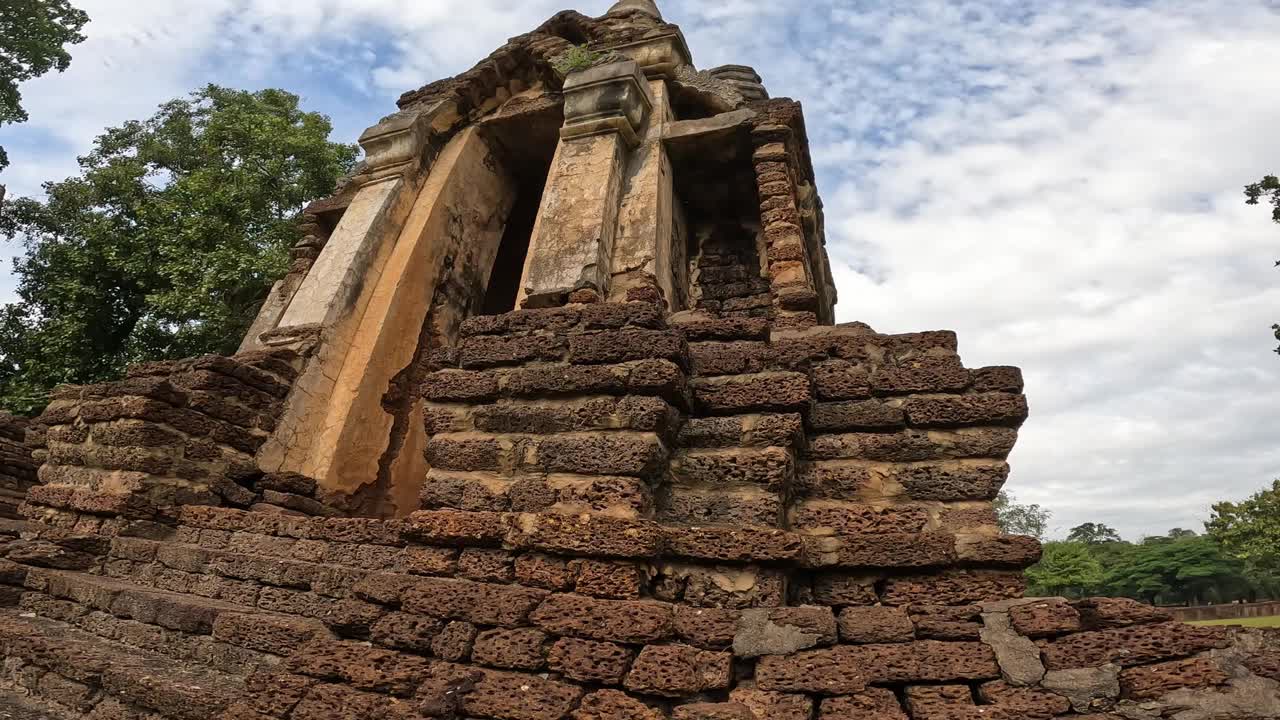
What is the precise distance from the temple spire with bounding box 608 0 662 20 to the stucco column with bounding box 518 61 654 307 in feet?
6.24

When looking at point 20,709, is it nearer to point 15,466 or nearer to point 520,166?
point 15,466

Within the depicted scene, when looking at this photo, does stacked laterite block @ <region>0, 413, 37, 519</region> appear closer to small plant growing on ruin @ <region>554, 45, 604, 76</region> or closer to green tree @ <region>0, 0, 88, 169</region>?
small plant growing on ruin @ <region>554, 45, 604, 76</region>

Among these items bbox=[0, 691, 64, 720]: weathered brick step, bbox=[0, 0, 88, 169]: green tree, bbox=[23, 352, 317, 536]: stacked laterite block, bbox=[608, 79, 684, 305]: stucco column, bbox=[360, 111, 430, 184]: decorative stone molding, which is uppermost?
bbox=[0, 0, 88, 169]: green tree

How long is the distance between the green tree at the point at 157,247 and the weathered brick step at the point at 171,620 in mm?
7782

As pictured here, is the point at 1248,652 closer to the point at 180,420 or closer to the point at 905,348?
the point at 905,348

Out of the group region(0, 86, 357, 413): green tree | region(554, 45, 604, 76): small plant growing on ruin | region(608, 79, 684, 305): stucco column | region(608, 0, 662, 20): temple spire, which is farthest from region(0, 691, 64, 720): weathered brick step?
region(0, 86, 357, 413): green tree

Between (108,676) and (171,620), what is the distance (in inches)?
16.4

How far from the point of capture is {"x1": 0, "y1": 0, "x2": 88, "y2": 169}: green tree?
45.6 feet

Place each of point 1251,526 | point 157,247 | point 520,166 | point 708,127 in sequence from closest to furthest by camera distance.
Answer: point 708,127 → point 520,166 → point 157,247 → point 1251,526

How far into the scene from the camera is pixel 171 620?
3.50 meters

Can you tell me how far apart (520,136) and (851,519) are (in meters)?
5.50

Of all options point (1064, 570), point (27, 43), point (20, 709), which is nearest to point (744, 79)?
point (20, 709)

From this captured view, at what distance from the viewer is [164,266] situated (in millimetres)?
11727

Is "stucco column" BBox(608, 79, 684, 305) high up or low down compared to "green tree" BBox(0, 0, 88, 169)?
down
